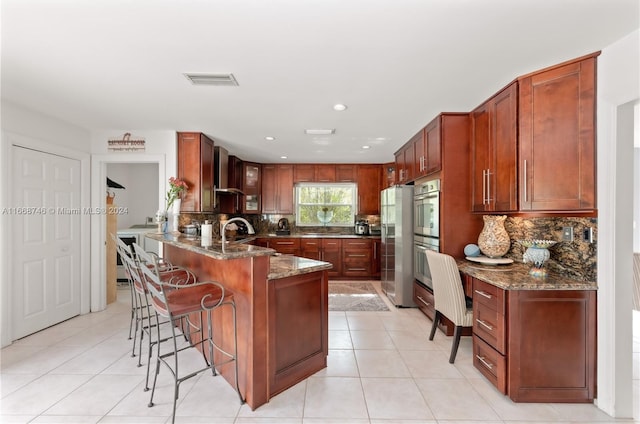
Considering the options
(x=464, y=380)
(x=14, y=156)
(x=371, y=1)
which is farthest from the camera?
(x=14, y=156)

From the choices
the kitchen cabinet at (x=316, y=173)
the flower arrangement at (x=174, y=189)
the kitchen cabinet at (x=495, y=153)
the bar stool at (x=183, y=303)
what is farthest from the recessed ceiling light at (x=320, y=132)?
the bar stool at (x=183, y=303)

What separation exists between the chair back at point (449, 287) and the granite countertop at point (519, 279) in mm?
136

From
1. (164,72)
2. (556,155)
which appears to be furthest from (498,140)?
(164,72)

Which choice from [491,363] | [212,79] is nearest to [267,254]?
[212,79]

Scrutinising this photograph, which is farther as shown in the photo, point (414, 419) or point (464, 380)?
point (464, 380)

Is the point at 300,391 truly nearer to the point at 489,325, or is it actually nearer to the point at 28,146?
the point at 489,325

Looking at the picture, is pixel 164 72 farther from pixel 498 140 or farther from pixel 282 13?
pixel 498 140

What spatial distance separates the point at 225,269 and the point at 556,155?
2700 millimetres

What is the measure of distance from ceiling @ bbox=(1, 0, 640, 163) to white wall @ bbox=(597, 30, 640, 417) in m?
0.37

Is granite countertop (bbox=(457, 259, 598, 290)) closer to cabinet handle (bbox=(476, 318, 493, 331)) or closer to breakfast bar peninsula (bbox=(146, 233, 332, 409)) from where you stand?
cabinet handle (bbox=(476, 318, 493, 331))

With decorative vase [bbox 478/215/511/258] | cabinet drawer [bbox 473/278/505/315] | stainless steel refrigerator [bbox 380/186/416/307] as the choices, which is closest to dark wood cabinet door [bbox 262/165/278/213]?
stainless steel refrigerator [bbox 380/186/416/307]

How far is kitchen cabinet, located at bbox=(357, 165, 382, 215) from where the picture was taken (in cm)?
609

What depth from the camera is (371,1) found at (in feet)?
4.81

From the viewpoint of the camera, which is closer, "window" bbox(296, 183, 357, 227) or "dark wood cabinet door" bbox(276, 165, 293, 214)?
"dark wood cabinet door" bbox(276, 165, 293, 214)
